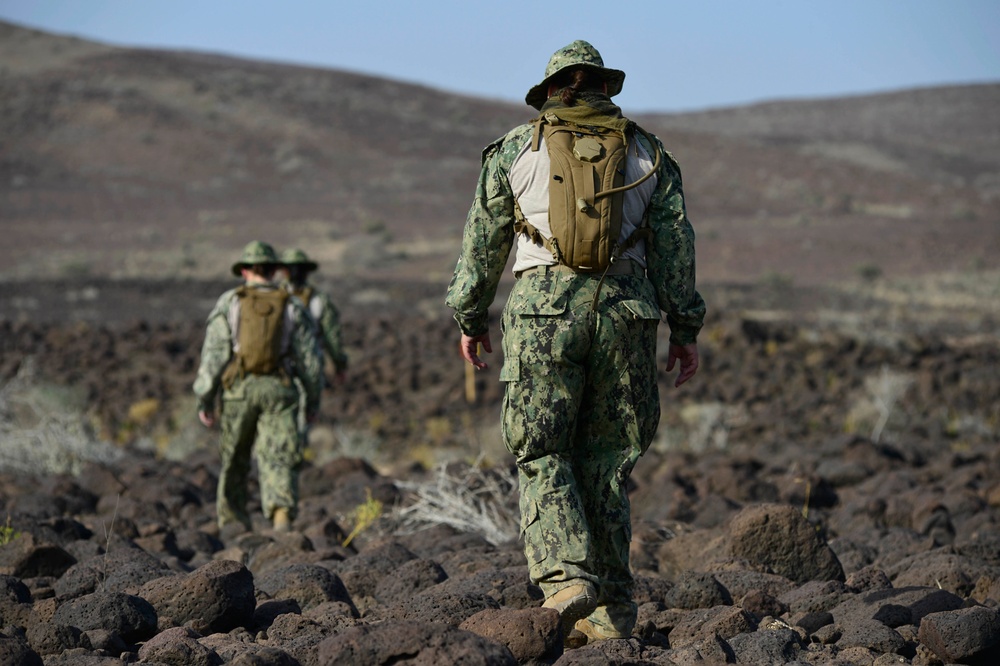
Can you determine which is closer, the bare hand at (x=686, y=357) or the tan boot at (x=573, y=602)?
the tan boot at (x=573, y=602)

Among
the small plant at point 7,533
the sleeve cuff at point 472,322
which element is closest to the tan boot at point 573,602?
the sleeve cuff at point 472,322

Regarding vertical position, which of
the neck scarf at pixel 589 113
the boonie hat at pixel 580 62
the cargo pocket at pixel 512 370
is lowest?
the cargo pocket at pixel 512 370

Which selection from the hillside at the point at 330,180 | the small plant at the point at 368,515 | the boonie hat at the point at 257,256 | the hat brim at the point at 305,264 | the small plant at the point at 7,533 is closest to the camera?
the small plant at the point at 7,533

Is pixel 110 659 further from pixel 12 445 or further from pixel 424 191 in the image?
pixel 424 191

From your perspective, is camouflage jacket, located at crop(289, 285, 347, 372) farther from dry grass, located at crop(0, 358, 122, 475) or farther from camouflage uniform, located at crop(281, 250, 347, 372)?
dry grass, located at crop(0, 358, 122, 475)

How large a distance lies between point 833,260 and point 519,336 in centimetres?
3837

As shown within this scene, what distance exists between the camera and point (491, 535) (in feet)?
26.5

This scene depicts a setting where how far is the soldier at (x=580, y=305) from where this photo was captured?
4.89 meters

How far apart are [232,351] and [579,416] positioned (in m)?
4.23

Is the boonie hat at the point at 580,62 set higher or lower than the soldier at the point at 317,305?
higher

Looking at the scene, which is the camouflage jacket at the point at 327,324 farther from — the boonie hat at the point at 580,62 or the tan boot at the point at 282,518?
the boonie hat at the point at 580,62

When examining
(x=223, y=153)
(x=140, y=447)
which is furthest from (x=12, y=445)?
(x=223, y=153)

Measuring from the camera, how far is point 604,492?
Result: 16.5 ft

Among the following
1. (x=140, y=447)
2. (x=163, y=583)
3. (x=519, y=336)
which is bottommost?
(x=140, y=447)
